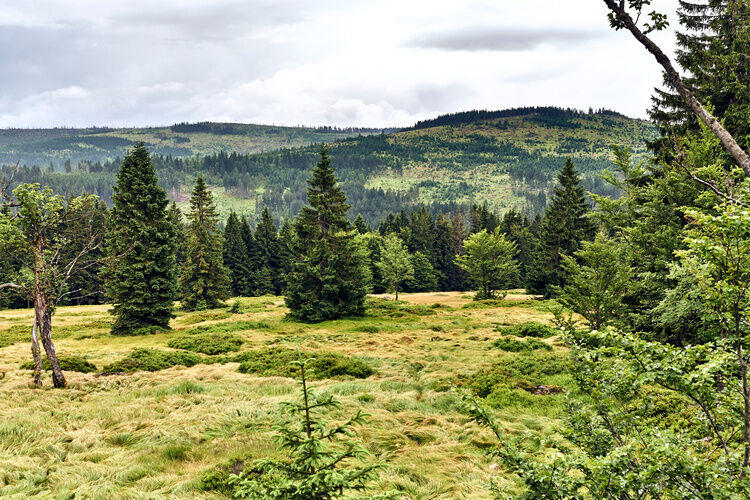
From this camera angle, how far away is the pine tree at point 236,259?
65438mm

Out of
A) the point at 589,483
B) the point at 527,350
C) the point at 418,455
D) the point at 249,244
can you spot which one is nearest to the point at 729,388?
the point at 589,483

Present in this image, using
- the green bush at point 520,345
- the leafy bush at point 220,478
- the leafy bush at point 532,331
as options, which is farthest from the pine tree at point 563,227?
the leafy bush at point 220,478

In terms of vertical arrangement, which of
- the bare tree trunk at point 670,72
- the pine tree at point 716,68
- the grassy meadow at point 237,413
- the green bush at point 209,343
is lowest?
the green bush at point 209,343

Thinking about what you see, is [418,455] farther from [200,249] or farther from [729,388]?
[200,249]

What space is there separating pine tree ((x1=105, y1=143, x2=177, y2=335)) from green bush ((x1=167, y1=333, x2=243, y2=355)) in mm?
6520

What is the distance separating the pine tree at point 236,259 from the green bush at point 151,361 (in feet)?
153

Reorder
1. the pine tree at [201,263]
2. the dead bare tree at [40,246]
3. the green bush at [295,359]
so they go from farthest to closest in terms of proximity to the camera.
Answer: the pine tree at [201,263] < the green bush at [295,359] < the dead bare tree at [40,246]

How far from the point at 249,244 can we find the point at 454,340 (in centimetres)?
5240

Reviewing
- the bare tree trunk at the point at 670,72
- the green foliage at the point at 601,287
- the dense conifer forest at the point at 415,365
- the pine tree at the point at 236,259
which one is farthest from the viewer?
the pine tree at the point at 236,259

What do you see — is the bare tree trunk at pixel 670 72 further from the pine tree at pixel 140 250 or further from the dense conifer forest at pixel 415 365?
the pine tree at pixel 140 250

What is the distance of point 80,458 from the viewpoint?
8680 millimetres

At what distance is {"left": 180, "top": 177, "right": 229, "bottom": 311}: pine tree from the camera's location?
4553 centimetres

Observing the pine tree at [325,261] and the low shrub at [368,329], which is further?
the pine tree at [325,261]

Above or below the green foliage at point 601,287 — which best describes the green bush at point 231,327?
below
